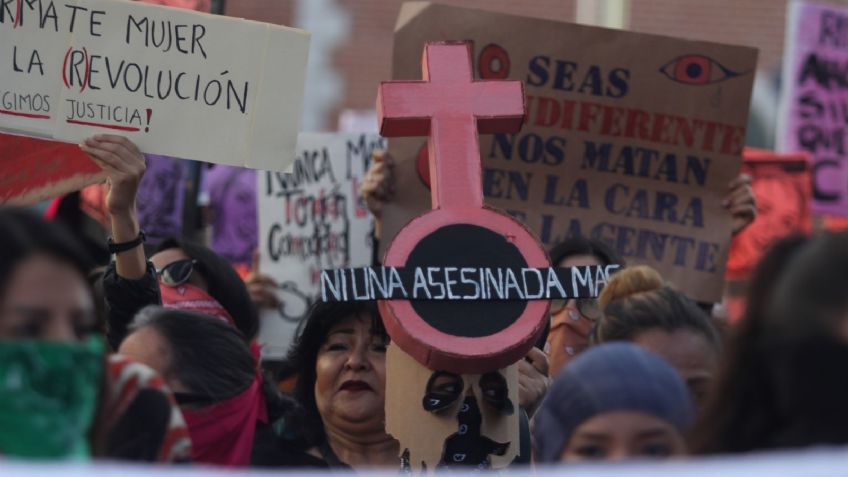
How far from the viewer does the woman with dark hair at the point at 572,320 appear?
399 cm

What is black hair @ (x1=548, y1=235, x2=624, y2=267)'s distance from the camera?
420 centimetres

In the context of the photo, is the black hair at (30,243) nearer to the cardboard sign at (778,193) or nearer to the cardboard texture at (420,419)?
the cardboard texture at (420,419)

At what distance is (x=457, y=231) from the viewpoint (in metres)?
3.09

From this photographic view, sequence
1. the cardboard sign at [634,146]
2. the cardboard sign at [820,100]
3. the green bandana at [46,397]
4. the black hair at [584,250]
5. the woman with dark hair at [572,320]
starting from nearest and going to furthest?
the green bandana at [46,397] < the woman with dark hair at [572,320] < the black hair at [584,250] < the cardboard sign at [634,146] < the cardboard sign at [820,100]

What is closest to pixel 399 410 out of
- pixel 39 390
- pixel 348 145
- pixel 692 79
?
pixel 39 390

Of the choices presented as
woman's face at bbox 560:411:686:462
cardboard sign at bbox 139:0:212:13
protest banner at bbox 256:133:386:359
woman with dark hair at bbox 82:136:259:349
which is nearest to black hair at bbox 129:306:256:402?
woman with dark hair at bbox 82:136:259:349

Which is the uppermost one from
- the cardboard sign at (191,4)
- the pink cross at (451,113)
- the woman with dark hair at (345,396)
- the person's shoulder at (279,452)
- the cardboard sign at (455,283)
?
the cardboard sign at (191,4)

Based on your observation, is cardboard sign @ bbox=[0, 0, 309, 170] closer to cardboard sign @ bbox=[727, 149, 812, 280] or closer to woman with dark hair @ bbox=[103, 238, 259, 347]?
woman with dark hair @ bbox=[103, 238, 259, 347]

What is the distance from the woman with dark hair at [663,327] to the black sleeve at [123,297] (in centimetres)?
100

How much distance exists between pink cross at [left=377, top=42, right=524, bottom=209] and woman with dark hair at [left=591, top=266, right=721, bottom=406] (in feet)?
1.45

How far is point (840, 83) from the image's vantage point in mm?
6461

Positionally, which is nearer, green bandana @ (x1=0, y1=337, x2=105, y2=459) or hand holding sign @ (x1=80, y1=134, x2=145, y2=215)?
green bandana @ (x1=0, y1=337, x2=105, y2=459)

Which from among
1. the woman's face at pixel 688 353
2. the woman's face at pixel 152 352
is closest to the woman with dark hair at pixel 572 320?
the woman's face at pixel 688 353

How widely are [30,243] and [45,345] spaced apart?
0.15m
